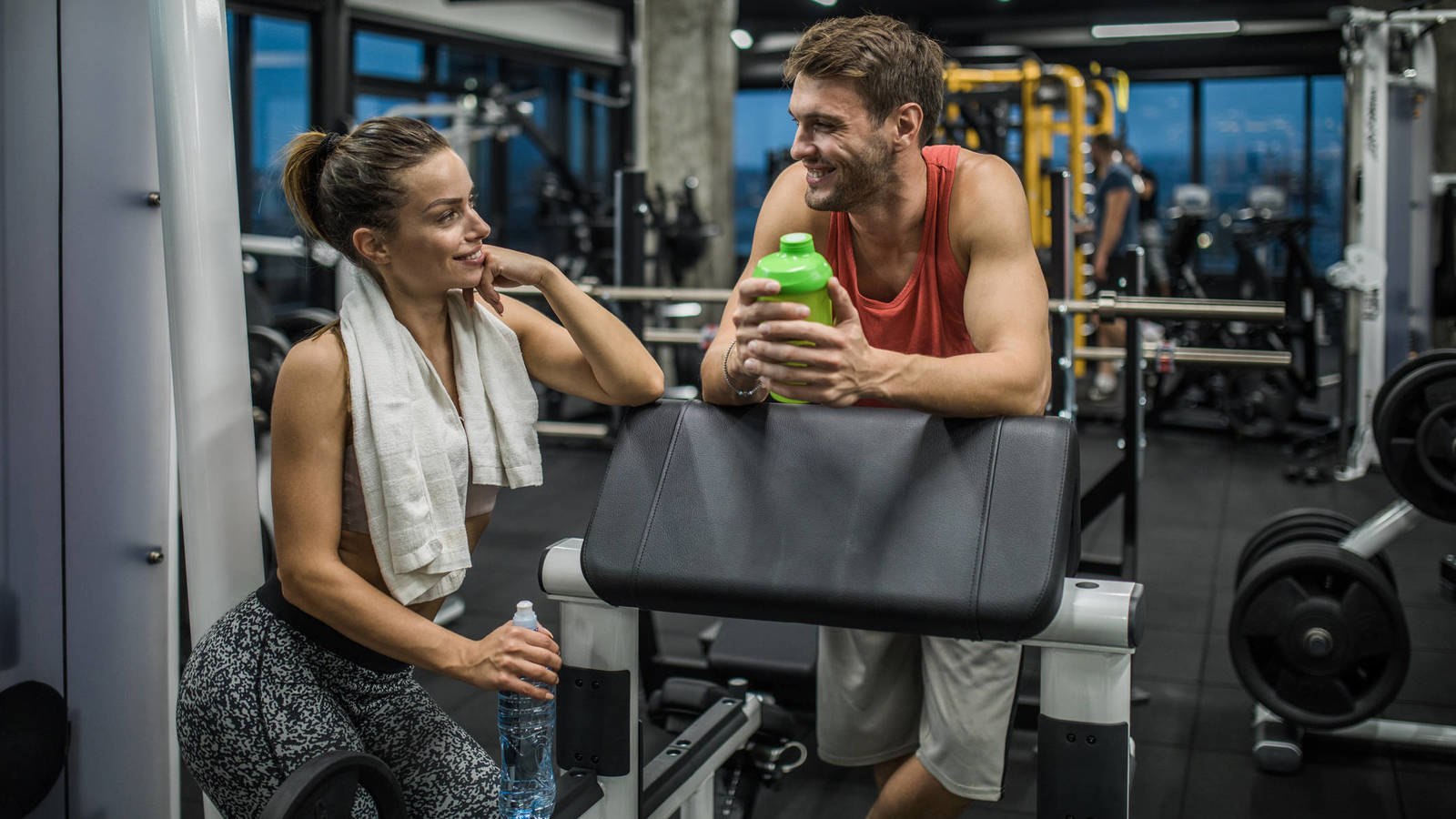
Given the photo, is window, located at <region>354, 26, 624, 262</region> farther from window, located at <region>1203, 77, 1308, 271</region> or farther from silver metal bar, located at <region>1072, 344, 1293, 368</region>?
window, located at <region>1203, 77, 1308, 271</region>

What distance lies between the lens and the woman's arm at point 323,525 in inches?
52.1

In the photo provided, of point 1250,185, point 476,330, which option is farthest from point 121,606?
point 1250,185

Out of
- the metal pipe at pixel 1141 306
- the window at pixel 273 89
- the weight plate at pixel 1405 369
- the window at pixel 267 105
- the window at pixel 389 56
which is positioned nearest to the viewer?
the metal pipe at pixel 1141 306

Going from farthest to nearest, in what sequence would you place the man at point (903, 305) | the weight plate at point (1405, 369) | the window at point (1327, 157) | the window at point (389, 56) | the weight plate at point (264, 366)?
the window at point (1327, 157) → the window at point (389, 56) → the weight plate at point (264, 366) → the weight plate at point (1405, 369) → the man at point (903, 305)

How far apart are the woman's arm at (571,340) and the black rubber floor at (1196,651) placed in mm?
1259

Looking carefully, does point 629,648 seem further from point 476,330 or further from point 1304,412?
point 1304,412

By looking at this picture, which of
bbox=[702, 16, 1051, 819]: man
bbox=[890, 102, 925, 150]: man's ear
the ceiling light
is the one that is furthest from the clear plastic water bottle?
the ceiling light

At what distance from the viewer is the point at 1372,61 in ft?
15.2

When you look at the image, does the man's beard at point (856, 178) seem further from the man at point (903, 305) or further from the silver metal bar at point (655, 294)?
the silver metal bar at point (655, 294)

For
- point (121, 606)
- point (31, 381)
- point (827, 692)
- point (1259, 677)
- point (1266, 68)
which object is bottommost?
point (1259, 677)

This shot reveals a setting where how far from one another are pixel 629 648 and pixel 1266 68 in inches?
423

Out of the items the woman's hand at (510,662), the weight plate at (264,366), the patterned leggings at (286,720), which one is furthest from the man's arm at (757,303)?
the weight plate at (264,366)

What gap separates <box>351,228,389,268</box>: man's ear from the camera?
4.49 ft

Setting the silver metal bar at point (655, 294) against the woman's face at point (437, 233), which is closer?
the woman's face at point (437, 233)
